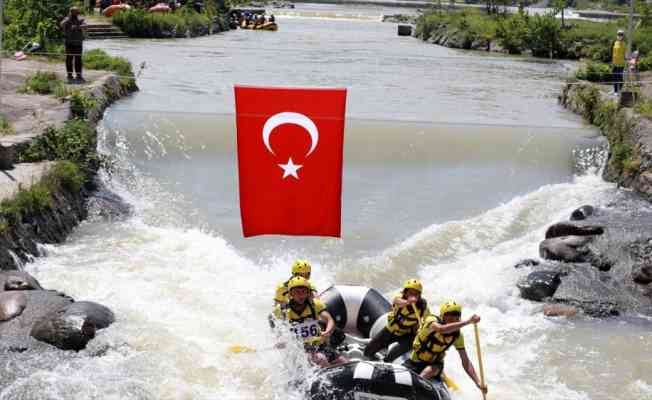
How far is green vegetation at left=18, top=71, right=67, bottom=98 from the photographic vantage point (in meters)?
20.5

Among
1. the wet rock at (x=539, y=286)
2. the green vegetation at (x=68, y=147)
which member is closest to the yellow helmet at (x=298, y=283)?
the wet rock at (x=539, y=286)

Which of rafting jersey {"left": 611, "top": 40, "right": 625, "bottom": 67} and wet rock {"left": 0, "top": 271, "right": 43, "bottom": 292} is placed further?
rafting jersey {"left": 611, "top": 40, "right": 625, "bottom": 67}

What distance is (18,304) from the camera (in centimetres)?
1096

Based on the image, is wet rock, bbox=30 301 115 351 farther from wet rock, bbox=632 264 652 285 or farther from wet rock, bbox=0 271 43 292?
wet rock, bbox=632 264 652 285

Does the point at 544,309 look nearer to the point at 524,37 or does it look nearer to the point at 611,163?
the point at 611,163

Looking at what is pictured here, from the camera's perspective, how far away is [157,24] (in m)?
41.0

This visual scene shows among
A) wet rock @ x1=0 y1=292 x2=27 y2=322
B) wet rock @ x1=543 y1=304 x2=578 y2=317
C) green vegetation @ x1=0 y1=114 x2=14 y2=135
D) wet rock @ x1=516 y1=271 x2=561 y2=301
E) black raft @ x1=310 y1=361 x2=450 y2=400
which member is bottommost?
wet rock @ x1=543 y1=304 x2=578 y2=317

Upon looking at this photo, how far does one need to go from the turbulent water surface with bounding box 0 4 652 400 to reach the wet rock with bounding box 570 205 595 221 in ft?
2.05

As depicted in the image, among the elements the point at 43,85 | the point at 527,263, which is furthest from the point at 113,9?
the point at 527,263

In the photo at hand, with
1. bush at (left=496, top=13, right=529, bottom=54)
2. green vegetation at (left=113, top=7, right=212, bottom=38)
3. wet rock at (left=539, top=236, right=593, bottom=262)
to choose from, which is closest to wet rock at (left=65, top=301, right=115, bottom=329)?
wet rock at (left=539, top=236, right=593, bottom=262)

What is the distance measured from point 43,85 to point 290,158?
42.0ft

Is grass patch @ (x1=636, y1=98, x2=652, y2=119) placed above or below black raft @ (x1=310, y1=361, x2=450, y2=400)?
above

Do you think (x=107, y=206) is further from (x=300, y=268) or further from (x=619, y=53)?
(x=619, y=53)

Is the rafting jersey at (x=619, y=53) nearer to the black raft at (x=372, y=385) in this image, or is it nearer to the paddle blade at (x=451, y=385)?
the paddle blade at (x=451, y=385)
